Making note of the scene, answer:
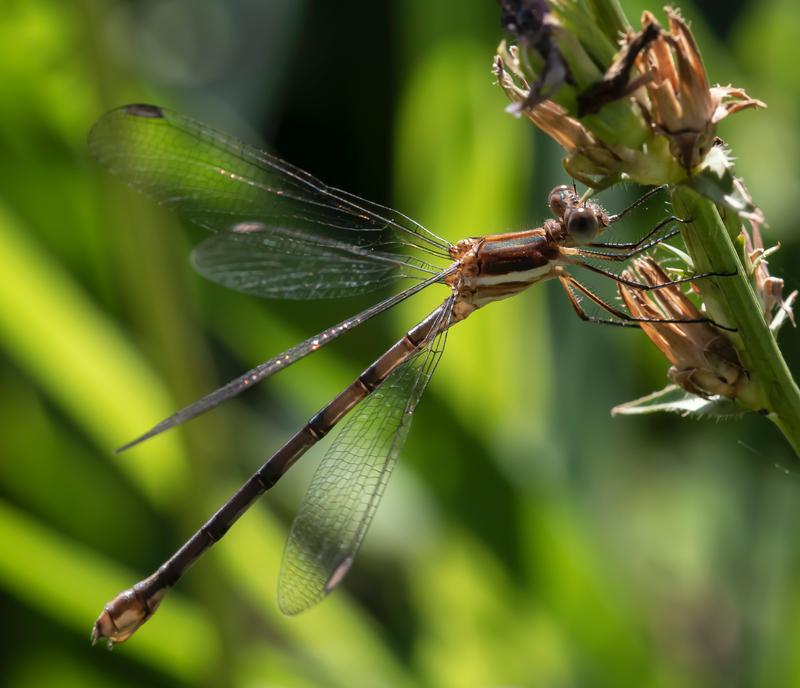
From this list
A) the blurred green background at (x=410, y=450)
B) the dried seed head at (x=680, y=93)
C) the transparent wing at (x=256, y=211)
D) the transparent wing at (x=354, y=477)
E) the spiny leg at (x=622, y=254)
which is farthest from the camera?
the blurred green background at (x=410, y=450)

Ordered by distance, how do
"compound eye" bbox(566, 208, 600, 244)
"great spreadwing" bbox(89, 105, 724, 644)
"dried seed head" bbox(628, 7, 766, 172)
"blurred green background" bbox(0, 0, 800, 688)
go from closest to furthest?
"dried seed head" bbox(628, 7, 766, 172), "compound eye" bbox(566, 208, 600, 244), "great spreadwing" bbox(89, 105, 724, 644), "blurred green background" bbox(0, 0, 800, 688)

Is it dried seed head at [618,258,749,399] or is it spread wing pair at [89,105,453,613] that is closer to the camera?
dried seed head at [618,258,749,399]

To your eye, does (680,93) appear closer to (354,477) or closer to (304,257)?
(354,477)

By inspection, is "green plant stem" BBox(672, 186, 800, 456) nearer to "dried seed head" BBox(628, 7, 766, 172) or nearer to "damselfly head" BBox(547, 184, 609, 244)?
"dried seed head" BBox(628, 7, 766, 172)

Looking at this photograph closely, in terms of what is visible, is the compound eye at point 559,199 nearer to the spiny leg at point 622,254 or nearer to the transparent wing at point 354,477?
the spiny leg at point 622,254

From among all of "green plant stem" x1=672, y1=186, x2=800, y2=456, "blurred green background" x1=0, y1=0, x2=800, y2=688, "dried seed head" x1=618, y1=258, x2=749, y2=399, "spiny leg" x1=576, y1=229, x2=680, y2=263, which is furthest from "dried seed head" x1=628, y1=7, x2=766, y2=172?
"blurred green background" x1=0, y1=0, x2=800, y2=688

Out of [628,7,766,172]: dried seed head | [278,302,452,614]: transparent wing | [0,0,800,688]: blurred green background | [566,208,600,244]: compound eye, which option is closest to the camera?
[628,7,766,172]: dried seed head

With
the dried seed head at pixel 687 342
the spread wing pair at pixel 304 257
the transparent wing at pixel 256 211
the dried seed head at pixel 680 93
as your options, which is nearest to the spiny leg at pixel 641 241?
the dried seed head at pixel 687 342
